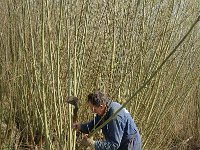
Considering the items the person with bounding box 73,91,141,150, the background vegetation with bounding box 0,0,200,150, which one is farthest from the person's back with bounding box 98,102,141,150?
the background vegetation with bounding box 0,0,200,150

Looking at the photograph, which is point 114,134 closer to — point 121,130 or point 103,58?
point 121,130

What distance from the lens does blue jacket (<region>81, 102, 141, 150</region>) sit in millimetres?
3383

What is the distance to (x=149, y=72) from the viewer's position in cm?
489

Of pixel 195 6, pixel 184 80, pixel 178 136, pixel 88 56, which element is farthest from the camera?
pixel 178 136

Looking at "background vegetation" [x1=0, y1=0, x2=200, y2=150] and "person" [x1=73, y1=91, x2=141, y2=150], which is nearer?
"person" [x1=73, y1=91, x2=141, y2=150]

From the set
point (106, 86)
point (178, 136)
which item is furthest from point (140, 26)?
point (178, 136)

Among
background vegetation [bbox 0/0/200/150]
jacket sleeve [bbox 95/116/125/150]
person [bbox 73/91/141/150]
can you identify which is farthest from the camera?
background vegetation [bbox 0/0/200/150]

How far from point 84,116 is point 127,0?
1481 mm

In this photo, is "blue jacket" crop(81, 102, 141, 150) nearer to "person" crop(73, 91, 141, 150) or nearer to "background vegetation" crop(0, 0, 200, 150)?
"person" crop(73, 91, 141, 150)

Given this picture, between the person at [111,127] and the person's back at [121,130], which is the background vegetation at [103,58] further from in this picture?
the person's back at [121,130]

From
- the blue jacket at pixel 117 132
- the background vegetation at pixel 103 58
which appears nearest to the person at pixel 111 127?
the blue jacket at pixel 117 132

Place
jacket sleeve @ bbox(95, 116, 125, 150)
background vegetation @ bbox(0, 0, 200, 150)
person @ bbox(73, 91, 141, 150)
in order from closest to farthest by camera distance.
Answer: person @ bbox(73, 91, 141, 150) → jacket sleeve @ bbox(95, 116, 125, 150) → background vegetation @ bbox(0, 0, 200, 150)

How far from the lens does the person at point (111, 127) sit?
3.27 m

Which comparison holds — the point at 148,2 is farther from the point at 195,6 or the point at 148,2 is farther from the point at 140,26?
the point at 195,6
